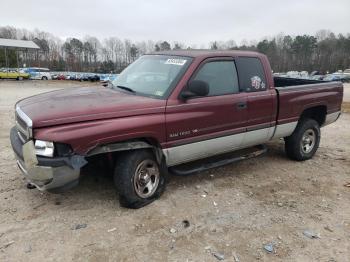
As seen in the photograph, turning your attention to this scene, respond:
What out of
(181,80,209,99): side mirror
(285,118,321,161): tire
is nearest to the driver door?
(181,80,209,99): side mirror

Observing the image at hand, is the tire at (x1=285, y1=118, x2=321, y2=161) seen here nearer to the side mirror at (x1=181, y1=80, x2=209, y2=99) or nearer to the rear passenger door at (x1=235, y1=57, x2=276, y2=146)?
the rear passenger door at (x1=235, y1=57, x2=276, y2=146)

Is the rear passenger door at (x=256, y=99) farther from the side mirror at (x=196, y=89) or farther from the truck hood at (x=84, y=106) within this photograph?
the truck hood at (x=84, y=106)

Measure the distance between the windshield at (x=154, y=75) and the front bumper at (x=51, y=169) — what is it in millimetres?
1394

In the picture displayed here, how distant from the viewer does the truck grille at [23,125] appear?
360 cm

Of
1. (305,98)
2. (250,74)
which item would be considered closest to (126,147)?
(250,74)

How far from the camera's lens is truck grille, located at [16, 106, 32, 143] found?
11.8ft

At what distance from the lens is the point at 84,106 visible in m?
3.87

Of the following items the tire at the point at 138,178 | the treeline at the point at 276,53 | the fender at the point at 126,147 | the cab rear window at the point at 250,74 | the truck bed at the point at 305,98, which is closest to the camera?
the fender at the point at 126,147

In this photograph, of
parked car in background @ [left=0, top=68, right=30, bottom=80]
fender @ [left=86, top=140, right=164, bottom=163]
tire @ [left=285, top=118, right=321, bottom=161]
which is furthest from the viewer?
parked car in background @ [left=0, top=68, right=30, bottom=80]

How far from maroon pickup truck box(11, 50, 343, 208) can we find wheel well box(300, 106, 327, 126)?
0.40m

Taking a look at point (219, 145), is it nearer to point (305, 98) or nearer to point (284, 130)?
point (284, 130)

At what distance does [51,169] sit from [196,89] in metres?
1.94

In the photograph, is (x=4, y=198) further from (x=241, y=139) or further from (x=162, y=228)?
(x=241, y=139)

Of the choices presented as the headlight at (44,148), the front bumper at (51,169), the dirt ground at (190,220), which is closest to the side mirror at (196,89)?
the dirt ground at (190,220)
